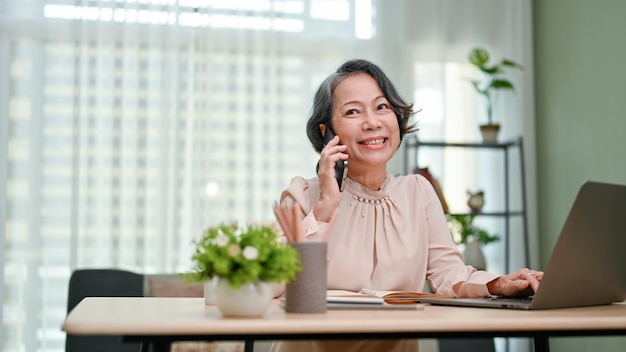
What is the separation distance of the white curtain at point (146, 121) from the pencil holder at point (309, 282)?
9.70 feet

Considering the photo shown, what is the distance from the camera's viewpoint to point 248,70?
176 inches

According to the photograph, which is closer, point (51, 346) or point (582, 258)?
point (582, 258)

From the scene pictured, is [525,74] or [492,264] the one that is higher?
[525,74]

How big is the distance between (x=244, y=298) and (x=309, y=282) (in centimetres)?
12

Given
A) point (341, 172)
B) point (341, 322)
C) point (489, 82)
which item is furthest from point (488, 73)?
point (341, 322)

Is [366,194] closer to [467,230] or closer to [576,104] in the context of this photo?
[467,230]

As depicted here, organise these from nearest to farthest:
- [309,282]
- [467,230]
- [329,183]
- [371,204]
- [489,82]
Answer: [309,282], [329,183], [371,204], [467,230], [489,82]

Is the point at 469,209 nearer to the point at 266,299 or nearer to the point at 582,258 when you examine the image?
the point at 582,258

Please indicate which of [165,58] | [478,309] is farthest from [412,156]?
[478,309]

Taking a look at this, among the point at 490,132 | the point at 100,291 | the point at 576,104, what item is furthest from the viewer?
the point at 490,132

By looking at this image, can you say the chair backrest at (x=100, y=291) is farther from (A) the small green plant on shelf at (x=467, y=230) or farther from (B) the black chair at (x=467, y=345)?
(A) the small green plant on shelf at (x=467, y=230)

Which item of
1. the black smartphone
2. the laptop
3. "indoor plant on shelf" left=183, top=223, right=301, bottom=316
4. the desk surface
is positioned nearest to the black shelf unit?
the black smartphone

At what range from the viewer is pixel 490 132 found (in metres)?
4.42

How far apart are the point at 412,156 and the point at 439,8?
0.89m
